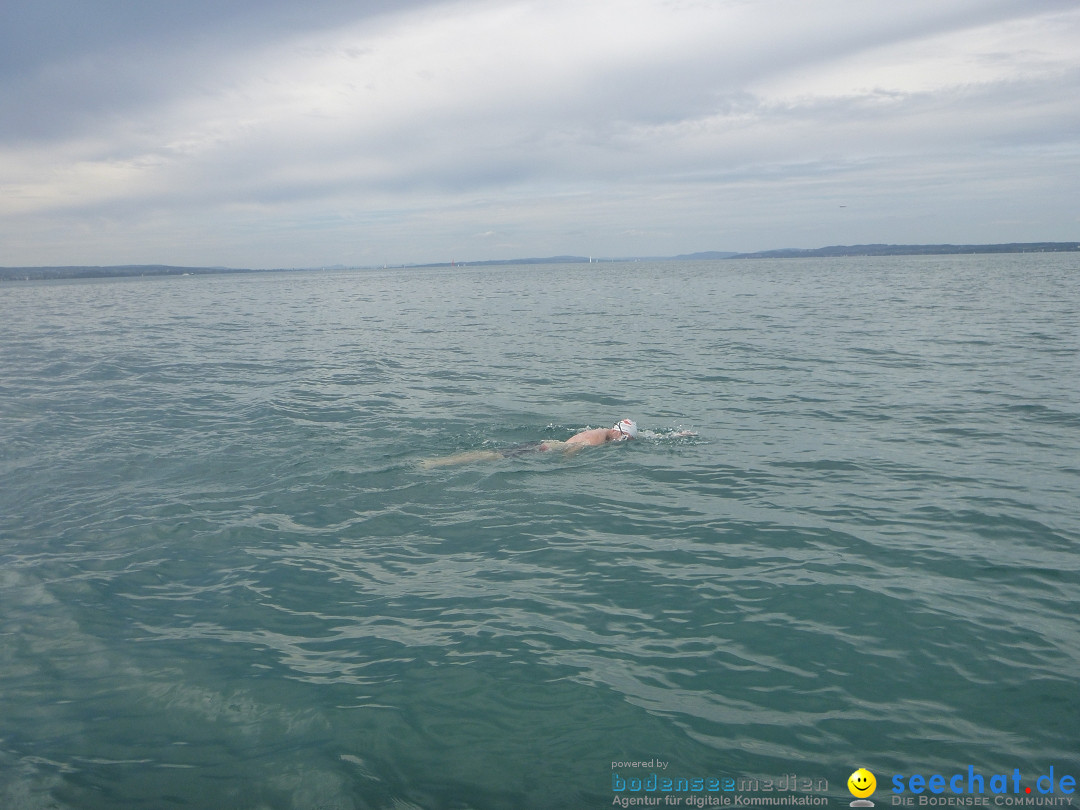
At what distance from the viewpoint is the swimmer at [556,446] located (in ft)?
46.4

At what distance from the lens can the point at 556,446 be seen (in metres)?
14.9

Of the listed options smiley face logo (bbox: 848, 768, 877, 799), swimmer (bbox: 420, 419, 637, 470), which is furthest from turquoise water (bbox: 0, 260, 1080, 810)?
swimmer (bbox: 420, 419, 637, 470)

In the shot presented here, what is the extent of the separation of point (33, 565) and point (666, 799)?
948 cm

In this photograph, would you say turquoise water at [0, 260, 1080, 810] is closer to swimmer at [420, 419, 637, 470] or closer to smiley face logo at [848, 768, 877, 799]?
smiley face logo at [848, 768, 877, 799]

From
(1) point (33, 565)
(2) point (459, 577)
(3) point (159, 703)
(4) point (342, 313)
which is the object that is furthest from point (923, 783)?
(4) point (342, 313)

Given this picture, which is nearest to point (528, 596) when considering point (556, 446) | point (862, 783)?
point (862, 783)

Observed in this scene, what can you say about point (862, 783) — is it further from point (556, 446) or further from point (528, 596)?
point (556, 446)

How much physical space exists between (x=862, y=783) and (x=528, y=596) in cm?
429

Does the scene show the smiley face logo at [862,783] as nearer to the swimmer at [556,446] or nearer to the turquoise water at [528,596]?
the turquoise water at [528,596]

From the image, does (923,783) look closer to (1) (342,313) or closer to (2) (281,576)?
(2) (281,576)

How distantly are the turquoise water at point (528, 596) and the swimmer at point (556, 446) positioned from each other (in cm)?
44

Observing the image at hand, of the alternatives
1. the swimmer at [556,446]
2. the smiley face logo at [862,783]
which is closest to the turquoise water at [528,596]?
the smiley face logo at [862,783]

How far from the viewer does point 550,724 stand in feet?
21.0

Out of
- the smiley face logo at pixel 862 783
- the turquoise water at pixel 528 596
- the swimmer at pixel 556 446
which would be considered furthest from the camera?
the swimmer at pixel 556 446
